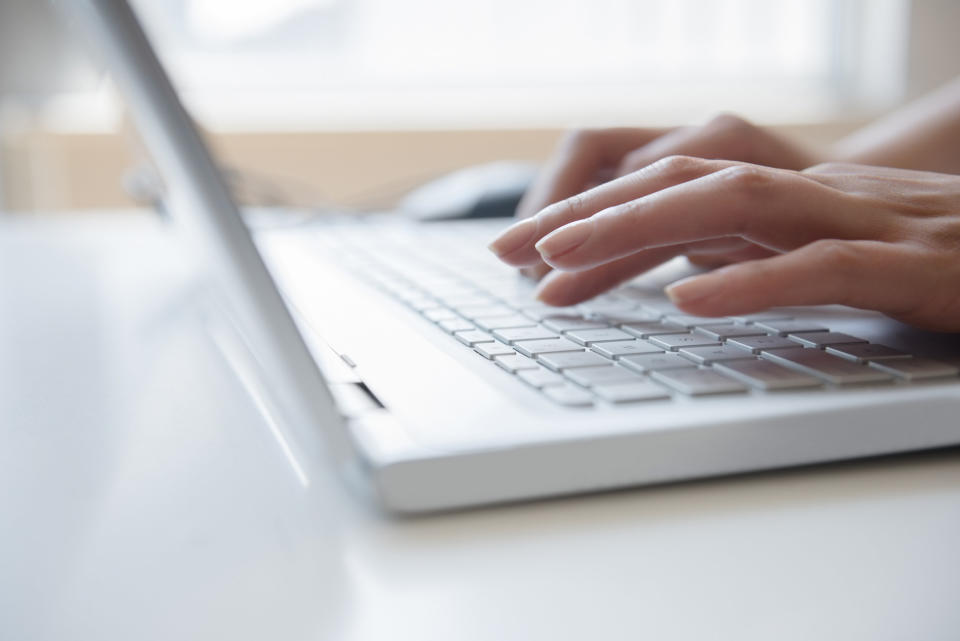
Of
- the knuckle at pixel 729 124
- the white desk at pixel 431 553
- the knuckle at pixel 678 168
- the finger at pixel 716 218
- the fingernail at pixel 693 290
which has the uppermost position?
the knuckle at pixel 729 124

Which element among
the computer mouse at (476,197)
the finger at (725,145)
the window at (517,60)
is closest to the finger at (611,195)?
the finger at (725,145)

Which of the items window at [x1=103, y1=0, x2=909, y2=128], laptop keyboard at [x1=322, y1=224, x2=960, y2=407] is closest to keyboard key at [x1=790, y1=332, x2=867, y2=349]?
laptop keyboard at [x1=322, y1=224, x2=960, y2=407]

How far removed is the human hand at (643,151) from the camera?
0.66 meters

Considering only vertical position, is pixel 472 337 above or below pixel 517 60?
below

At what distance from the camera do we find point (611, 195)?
0.45 m

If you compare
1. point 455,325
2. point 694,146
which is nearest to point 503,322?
point 455,325

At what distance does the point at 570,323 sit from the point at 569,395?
15 centimetres

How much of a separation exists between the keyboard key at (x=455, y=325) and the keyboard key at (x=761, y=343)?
0.13m

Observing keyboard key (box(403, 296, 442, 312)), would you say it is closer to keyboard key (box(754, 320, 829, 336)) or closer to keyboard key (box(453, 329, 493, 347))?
keyboard key (box(453, 329, 493, 347))

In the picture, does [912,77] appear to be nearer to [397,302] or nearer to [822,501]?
[397,302]

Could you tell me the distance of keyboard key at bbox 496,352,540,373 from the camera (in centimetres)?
36

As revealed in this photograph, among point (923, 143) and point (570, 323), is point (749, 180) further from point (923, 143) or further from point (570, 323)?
point (923, 143)

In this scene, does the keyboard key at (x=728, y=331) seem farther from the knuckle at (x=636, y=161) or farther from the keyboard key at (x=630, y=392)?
the knuckle at (x=636, y=161)

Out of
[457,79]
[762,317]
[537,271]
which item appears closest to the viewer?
[762,317]
